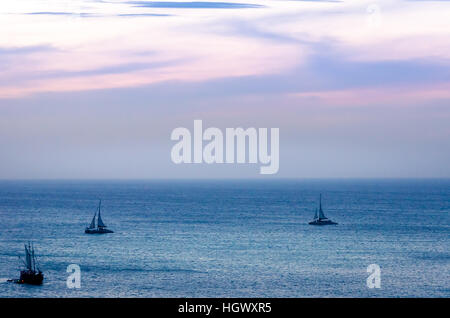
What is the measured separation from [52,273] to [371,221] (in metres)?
79.3

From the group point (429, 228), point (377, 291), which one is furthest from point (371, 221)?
point (377, 291)

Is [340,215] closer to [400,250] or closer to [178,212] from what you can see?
[178,212]

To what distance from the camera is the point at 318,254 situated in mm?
83875

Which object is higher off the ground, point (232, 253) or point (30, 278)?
point (30, 278)

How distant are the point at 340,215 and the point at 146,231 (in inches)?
2163

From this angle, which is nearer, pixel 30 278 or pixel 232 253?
pixel 30 278

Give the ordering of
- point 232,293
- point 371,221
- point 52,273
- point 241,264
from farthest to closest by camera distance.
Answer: point 371,221
point 241,264
point 52,273
point 232,293

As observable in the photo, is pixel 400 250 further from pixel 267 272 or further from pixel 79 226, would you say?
pixel 79 226

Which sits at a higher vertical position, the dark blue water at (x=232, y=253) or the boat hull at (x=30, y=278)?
the boat hull at (x=30, y=278)

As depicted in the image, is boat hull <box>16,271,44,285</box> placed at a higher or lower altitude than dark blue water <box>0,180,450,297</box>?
higher

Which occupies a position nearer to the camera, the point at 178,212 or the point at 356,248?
the point at 356,248

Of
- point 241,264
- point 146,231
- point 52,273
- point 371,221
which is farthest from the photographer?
point 371,221

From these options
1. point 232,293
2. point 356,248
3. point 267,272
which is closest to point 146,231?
point 356,248

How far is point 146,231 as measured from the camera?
4331 inches
